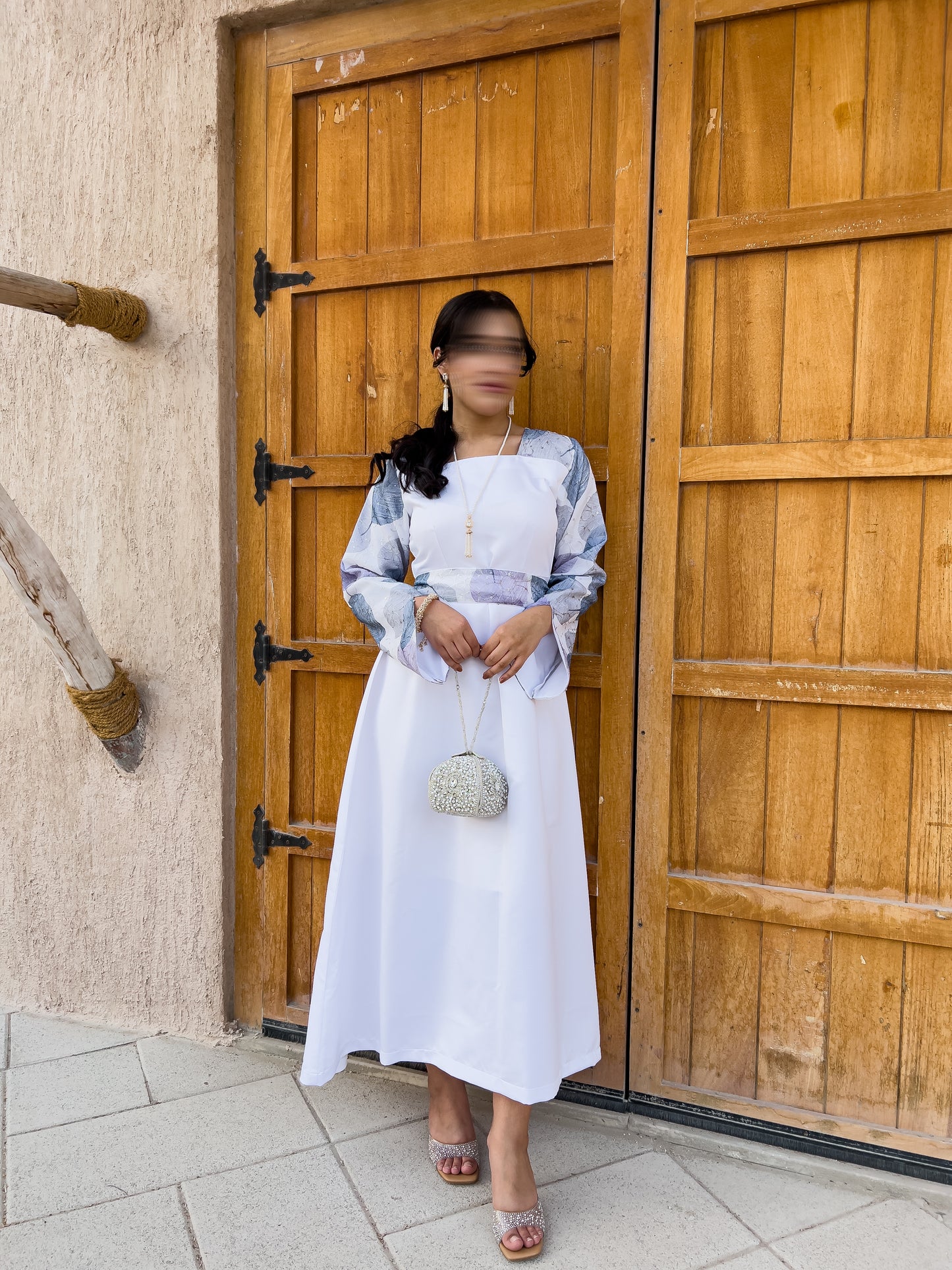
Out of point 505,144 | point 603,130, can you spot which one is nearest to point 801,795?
point 603,130

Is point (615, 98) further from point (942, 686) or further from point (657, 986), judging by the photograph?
point (657, 986)

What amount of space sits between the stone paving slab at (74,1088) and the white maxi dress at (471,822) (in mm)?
684

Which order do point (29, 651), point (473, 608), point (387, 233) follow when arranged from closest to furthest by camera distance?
point (473, 608) → point (387, 233) → point (29, 651)

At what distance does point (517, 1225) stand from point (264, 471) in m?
1.91

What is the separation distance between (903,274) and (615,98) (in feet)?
2.59

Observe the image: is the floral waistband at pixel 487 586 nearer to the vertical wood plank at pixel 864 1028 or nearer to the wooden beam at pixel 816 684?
the wooden beam at pixel 816 684

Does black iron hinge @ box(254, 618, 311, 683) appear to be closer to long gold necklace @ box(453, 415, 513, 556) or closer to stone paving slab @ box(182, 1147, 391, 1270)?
long gold necklace @ box(453, 415, 513, 556)

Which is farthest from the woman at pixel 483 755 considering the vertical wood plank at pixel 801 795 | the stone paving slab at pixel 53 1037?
the stone paving slab at pixel 53 1037

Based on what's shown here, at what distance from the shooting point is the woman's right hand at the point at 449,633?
1.74 m

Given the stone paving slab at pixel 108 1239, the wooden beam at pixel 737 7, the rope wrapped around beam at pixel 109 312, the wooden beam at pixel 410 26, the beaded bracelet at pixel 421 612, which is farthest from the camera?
the rope wrapped around beam at pixel 109 312

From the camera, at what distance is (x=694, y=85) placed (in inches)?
78.0

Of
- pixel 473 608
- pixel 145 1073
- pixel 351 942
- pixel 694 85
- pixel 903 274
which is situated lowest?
pixel 145 1073

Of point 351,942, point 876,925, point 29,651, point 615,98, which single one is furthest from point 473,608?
point 29,651

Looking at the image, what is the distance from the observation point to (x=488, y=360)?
1797mm
